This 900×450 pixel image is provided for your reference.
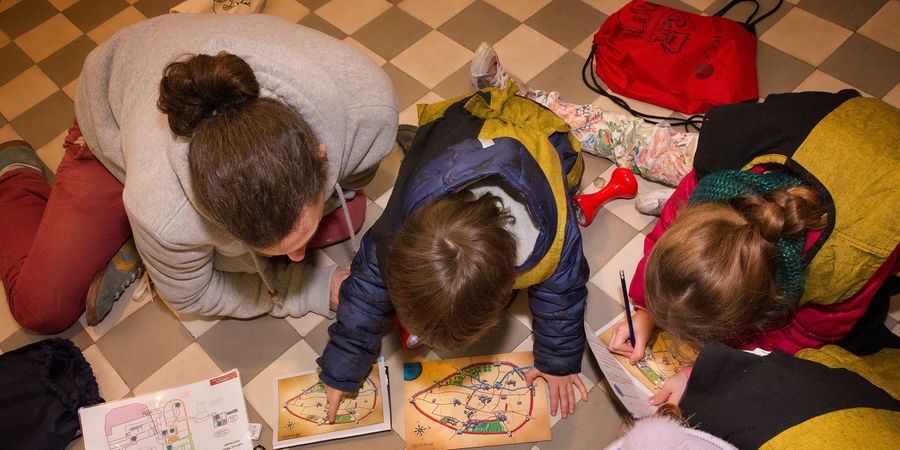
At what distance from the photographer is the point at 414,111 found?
1769 mm

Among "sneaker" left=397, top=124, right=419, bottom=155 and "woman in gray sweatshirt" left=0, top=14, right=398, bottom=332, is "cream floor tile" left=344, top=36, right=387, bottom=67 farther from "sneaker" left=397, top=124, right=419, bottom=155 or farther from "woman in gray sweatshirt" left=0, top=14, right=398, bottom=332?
"woman in gray sweatshirt" left=0, top=14, right=398, bottom=332

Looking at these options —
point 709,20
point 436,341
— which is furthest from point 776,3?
point 436,341

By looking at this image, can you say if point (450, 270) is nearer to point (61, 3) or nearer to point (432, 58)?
point (432, 58)

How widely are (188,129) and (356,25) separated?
3.72 ft

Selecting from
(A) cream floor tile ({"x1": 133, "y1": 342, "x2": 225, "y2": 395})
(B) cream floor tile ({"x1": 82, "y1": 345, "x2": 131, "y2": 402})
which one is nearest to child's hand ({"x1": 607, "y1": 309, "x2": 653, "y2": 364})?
(A) cream floor tile ({"x1": 133, "y1": 342, "x2": 225, "y2": 395})

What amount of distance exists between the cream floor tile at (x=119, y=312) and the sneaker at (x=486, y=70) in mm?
937

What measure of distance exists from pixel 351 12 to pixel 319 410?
1.23 meters

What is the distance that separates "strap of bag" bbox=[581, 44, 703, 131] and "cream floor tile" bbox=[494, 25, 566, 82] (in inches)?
3.5

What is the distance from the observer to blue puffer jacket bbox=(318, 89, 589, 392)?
1.06 m

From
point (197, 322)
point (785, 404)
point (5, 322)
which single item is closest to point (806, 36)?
point (785, 404)

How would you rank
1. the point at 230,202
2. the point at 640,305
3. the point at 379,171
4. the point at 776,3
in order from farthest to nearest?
the point at 776,3
the point at 379,171
the point at 640,305
the point at 230,202

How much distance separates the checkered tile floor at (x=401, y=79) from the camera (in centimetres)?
143

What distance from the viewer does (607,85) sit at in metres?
1.78

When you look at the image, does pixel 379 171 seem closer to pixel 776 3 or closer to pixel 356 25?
pixel 356 25
